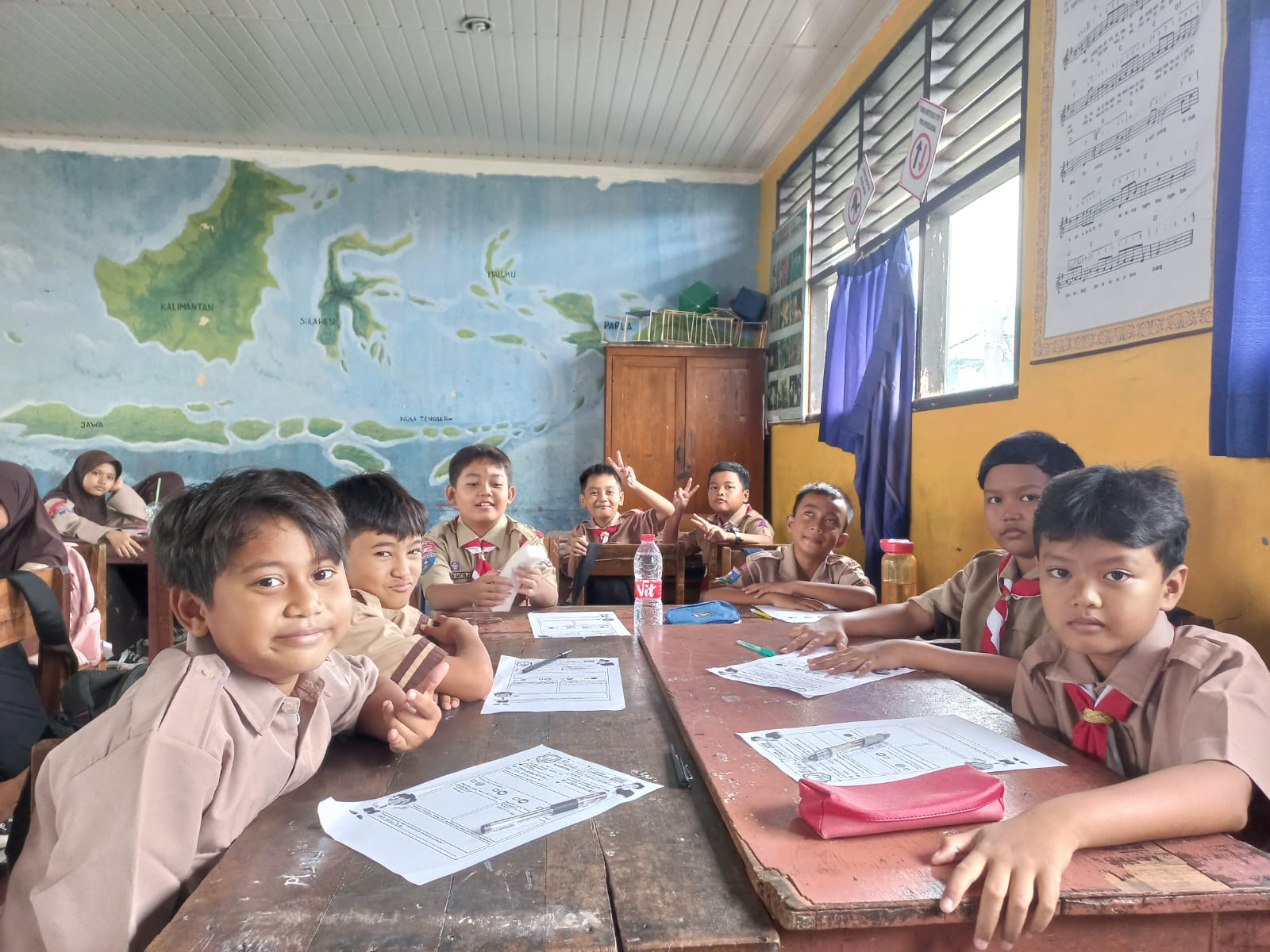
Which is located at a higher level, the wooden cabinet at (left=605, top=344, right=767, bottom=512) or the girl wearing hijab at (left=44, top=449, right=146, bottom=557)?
the wooden cabinet at (left=605, top=344, right=767, bottom=512)

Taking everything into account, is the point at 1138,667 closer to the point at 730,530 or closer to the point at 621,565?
the point at 621,565

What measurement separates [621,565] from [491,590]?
0.94m

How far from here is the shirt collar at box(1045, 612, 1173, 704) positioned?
1020 mm

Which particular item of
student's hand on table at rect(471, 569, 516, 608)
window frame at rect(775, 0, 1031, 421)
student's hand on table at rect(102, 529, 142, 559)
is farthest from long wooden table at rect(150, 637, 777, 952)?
student's hand on table at rect(102, 529, 142, 559)

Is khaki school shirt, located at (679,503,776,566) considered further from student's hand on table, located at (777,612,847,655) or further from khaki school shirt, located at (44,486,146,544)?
khaki school shirt, located at (44,486,146,544)

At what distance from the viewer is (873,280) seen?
334 cm

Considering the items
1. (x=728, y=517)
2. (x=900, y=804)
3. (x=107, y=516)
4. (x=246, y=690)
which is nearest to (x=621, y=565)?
(x=728, y=517)

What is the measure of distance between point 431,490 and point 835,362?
2.92m

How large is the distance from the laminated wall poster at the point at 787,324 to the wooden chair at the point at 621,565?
1.75 meters

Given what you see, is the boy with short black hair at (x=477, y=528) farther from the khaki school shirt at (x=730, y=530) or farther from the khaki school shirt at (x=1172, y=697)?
the khaki school shirt at (x=1172, y=697)

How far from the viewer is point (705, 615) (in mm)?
1988

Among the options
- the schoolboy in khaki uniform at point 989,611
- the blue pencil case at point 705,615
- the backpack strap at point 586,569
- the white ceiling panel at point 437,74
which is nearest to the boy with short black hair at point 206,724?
the schoolboy in khaki uniform at point 989,611

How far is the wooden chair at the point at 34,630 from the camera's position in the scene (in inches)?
80.7

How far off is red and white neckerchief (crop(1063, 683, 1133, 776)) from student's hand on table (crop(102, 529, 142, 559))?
389cm
